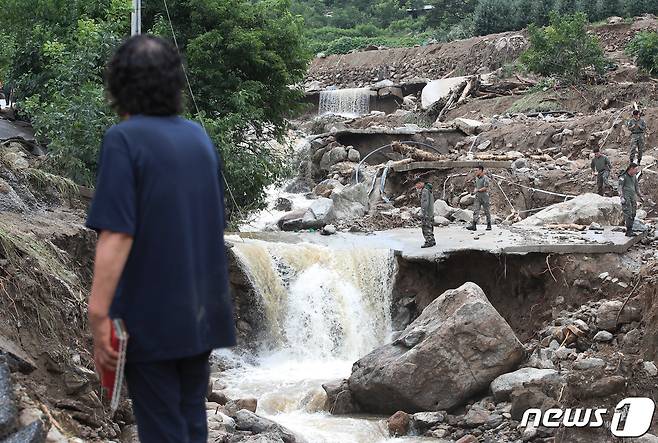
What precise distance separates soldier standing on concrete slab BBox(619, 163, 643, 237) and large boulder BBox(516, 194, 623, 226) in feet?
6.61

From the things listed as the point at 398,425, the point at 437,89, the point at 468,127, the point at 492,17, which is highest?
the point at 492,17

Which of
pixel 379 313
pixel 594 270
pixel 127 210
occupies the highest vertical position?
pixel 127 210

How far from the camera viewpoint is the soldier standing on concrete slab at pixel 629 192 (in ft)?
38.5

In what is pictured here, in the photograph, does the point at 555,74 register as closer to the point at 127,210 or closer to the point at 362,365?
the point at 362,365

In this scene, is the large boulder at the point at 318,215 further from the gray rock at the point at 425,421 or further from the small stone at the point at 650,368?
the small stone at the point at 650,368

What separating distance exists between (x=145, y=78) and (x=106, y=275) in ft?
2.02

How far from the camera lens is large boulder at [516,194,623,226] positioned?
14.4m

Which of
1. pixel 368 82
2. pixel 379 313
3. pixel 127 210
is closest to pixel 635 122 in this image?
pixel 379 313

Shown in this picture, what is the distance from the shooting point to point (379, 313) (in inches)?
527

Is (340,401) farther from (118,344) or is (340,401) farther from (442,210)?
(442,210)

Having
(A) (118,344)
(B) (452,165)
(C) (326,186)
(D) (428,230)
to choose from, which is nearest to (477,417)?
(D) (428,230)

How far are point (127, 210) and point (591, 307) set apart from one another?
9.82 meters

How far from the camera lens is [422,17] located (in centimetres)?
5472

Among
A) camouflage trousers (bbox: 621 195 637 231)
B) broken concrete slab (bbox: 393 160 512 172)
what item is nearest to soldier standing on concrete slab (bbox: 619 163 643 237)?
camouflage trousers (bbox: 621 195 637 231)
